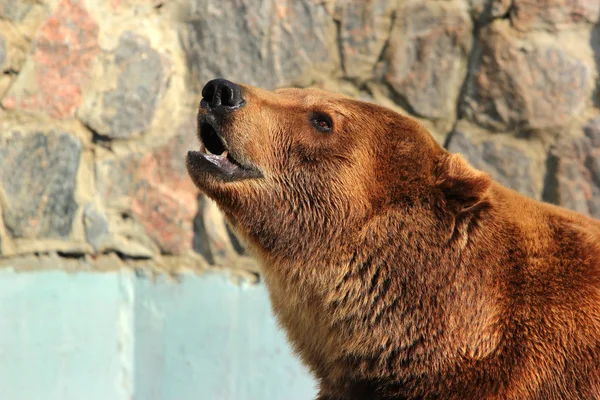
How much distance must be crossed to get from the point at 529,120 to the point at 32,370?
253 cm

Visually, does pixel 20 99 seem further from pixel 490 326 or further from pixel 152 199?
pixel 490 326

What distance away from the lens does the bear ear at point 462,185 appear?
7.02 feet

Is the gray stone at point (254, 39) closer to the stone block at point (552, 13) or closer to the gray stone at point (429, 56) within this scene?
the gray stone at point (429, 56)

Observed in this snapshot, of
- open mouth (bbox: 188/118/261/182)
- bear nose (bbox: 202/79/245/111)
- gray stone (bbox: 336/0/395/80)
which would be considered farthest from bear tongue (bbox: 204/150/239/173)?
gray stone (bbox: 336/0/395/80)

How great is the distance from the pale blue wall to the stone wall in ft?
0.41

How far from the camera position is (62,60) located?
350cm

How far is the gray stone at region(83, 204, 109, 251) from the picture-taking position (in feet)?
11.6

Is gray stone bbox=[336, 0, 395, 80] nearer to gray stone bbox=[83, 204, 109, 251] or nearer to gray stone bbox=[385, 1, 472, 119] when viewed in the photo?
gray stone bbox=[385, 1, 472, 119]

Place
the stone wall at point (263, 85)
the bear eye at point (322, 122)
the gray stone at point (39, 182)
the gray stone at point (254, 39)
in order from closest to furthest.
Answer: the bear eye at point (322, 122) < the gray stone at point (39, 182) < the stone wall at point (263, 85) < the gray stone at point (254, 39)

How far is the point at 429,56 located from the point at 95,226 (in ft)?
5.79

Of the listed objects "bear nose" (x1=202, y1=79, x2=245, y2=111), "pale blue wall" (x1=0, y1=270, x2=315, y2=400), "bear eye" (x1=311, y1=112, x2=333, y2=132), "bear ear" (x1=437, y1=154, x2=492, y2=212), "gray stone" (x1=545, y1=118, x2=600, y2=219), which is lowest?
"pale blue wall" (x1=0, y1=270, x2=315, y2=400)

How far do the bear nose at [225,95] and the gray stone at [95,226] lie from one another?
62.7 inches

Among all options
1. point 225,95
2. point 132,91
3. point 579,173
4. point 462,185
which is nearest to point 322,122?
point 225,95

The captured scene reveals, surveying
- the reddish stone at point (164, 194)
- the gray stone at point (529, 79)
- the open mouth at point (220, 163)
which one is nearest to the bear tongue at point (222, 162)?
the open mouth at point (220, 163)
